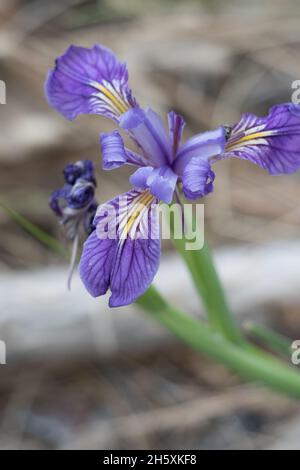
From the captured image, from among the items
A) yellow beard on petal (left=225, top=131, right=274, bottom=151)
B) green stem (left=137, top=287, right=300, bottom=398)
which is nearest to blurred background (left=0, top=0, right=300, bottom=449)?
green stem (left=137, top=287, right=300, bottom=398)

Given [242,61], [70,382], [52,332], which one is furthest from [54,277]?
[242,61]

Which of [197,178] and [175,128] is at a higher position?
[175,128]

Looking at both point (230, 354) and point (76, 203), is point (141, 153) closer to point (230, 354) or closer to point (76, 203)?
point (76, 203)

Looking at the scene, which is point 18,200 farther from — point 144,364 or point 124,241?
point 124,241

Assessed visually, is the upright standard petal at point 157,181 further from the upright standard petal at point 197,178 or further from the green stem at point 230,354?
the green stem at point 230,354

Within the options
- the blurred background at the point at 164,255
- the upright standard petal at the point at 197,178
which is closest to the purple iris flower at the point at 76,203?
the upright standard petal at the point at 197,178

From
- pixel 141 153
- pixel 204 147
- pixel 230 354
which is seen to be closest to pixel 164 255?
pixel 230 354

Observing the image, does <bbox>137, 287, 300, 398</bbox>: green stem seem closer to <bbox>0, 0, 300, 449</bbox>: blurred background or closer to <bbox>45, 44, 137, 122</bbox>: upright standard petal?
<bbox>45, 44, 137, 122</bbox>: upright standard petal
